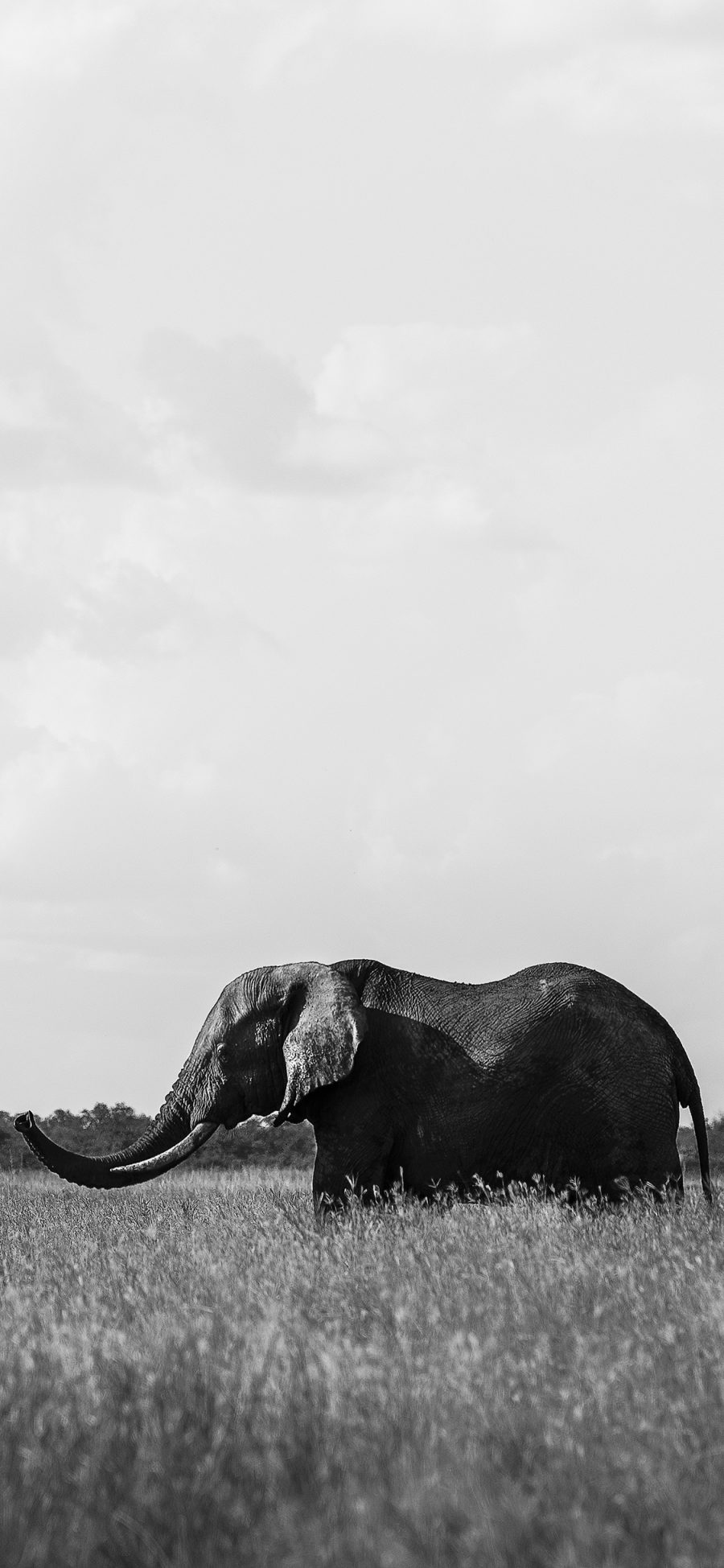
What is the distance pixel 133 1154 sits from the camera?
547 inches

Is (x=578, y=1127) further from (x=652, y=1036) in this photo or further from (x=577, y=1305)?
(x=577, y=1305)

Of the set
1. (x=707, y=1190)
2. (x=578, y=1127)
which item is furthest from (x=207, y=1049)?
(x=707, y=1190)

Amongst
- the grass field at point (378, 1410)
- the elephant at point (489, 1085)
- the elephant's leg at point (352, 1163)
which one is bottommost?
the grass field at point (378, 1410)

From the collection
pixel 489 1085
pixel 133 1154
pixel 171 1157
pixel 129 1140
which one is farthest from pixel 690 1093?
pixel 129 1140

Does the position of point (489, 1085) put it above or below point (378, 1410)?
above

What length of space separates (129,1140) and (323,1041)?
2282 centimetres

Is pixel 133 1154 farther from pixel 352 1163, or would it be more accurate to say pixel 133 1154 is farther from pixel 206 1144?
pixel 206 1144

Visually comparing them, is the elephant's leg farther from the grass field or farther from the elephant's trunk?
the grass field

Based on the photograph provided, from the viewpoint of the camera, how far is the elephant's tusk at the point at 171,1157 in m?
13.4

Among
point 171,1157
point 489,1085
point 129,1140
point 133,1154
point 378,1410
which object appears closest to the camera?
point 378,1410

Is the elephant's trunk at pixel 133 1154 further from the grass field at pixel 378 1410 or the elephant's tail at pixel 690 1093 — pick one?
the grass field at pixel 378 1410

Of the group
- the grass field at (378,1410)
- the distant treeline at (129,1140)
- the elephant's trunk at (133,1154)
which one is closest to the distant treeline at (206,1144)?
the distant treeline at (129,1140)

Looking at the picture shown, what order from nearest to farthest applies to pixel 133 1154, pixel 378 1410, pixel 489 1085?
pixel 378 1410
pixel 489 1085
pixel 133 1154

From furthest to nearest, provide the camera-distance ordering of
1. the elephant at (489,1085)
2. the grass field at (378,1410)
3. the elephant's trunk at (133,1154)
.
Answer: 1. the elephant's trunk at (133,1154)
2. the elephant at (489,1085)
3. the grass field at (378,1410)
